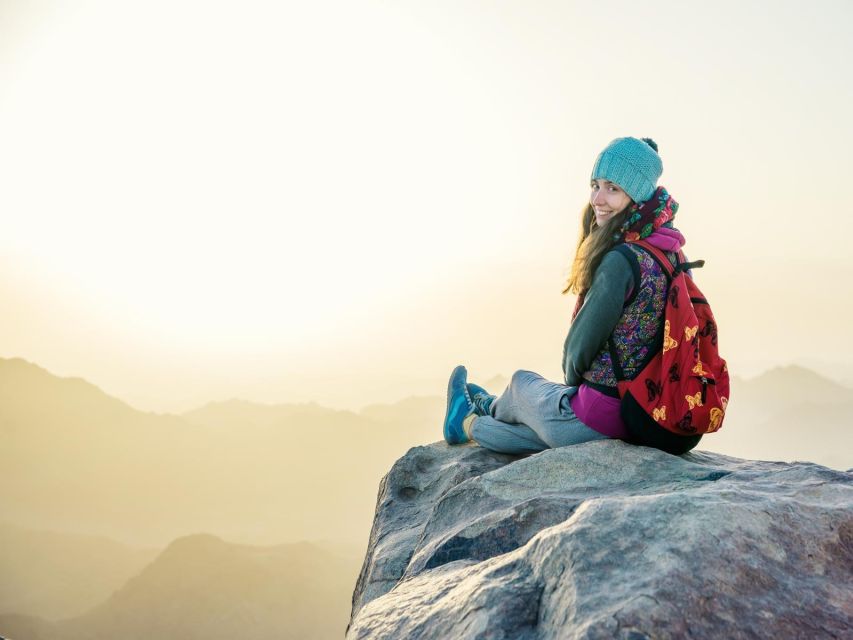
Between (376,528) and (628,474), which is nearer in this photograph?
(628,474)

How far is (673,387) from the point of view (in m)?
4.68

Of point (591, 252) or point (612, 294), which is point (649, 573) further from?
point (591, 252)

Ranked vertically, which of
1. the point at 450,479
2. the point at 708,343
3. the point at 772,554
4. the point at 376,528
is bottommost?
the point at 376,528

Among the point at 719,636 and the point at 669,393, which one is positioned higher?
the point at 669,393

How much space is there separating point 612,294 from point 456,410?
2644 millimetres

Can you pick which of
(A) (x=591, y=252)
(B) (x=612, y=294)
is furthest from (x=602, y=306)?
(A) (x=591, y=252)

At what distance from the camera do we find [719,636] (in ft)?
6.93

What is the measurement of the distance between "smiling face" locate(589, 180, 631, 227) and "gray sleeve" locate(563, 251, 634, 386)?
0.48m

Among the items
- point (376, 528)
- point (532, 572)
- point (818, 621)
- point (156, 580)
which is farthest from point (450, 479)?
point (156, 580)

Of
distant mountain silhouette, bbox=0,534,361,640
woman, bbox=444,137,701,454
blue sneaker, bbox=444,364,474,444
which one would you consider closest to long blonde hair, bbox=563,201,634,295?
woman, bbox=444,137,701,454

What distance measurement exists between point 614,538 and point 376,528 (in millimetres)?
3751

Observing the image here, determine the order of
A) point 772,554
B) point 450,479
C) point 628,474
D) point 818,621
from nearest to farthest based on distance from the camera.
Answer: point 818,621, point 772,554, point 628,474, point 450,479

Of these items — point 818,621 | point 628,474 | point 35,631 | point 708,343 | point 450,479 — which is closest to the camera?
point 818,621

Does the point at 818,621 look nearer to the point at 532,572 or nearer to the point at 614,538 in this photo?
the point at 614,538
